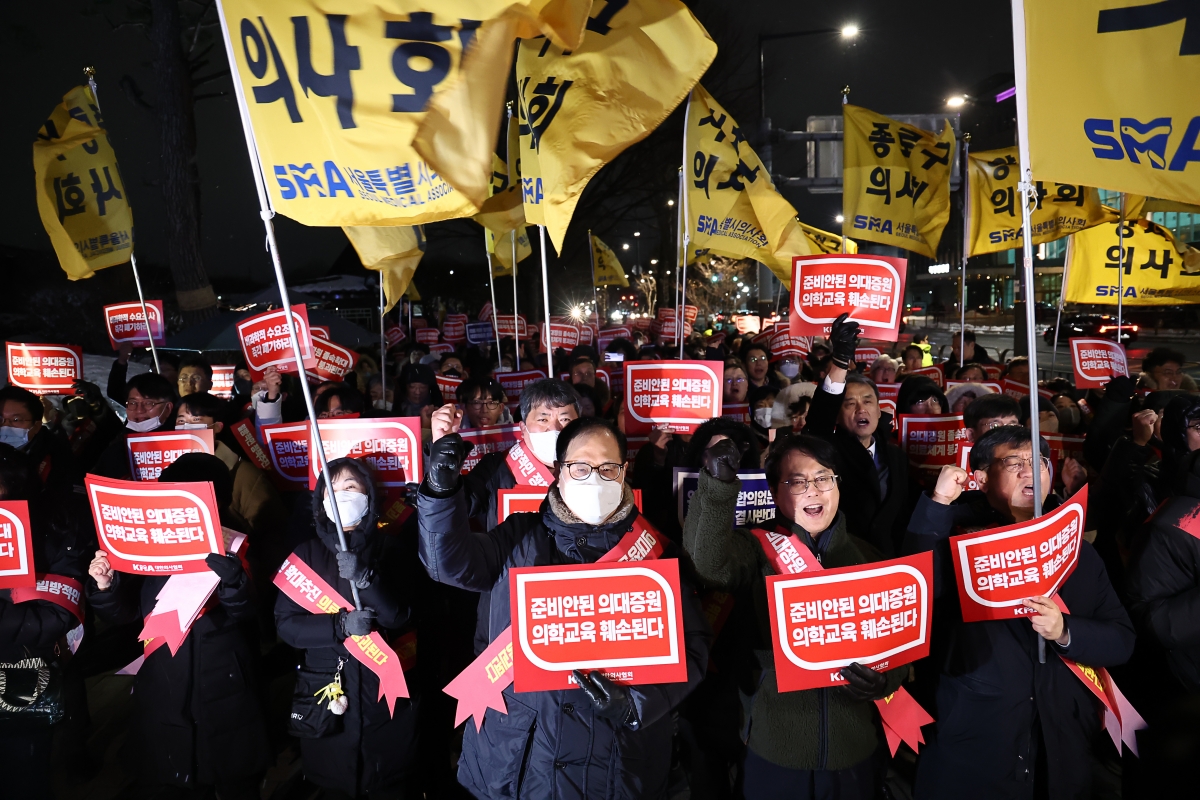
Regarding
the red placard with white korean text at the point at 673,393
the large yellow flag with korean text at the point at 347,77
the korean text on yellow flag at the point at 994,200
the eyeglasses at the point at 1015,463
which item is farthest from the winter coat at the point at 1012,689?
the korean text on yellow flag at the point at 994,200

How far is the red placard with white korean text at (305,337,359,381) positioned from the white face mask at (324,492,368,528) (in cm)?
442

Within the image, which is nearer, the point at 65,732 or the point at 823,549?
the point at 823,549

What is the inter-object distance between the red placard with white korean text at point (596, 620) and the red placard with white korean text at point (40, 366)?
21.9ft

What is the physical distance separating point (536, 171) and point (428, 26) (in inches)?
99.8

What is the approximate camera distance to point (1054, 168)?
103 inches

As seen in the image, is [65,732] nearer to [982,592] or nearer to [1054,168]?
[982,592]

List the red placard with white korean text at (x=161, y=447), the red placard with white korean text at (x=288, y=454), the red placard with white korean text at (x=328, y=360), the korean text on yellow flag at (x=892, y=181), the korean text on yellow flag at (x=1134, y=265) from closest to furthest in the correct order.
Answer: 1. the red placard with white korean text at (x=161, y=447)
2. the red placard with white korean text at (x=288, y=454)
3. the red placard with white korean text at (x=328, y=360)
4. the korean text on yellow flag at (x=892, y=181)
5. the korean text on yellow flag at (x=1134, y=265)

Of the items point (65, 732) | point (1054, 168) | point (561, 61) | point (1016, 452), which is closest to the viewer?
point (1054, 168)

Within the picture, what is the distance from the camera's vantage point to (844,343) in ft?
14.2

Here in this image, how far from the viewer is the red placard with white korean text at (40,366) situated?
269 inches

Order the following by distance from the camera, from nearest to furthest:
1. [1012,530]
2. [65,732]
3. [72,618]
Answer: [1012,530], [72,618], [65,732]

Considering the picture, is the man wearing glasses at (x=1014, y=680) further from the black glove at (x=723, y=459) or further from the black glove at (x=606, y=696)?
the black glove at (x=606, y=696)

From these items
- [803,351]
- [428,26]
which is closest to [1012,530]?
[428,26]

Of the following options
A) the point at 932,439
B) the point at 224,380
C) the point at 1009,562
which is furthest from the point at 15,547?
the point at 224,380
